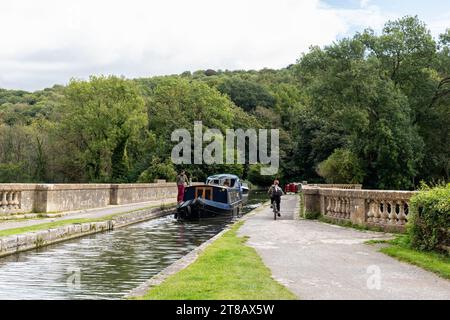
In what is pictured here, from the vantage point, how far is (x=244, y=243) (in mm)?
14578

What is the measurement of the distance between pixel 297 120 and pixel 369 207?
56.1 meters

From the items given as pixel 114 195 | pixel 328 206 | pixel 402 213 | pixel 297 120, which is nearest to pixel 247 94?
pixel 297 120

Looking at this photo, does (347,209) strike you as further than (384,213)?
Yes

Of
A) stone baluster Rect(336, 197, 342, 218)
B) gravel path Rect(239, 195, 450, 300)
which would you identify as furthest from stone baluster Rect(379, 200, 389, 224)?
stone baluster Rect(336, 197, 342, 218)

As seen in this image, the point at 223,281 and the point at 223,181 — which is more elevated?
the point at 223,181

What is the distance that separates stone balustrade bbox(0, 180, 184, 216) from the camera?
20.7 m

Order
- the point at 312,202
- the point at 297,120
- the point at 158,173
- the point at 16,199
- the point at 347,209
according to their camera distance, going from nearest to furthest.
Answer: the point at 347,209 < the point at 16,199 < the point at 312,202 < the point at 158,173 < the point at 297,120

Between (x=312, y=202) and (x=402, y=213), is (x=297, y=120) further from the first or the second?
(x=402, y=213)

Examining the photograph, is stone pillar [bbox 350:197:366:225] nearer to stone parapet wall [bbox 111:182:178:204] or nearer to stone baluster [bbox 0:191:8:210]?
stone baluster [bbox 0:191:8:210]

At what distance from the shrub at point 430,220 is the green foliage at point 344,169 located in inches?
1110

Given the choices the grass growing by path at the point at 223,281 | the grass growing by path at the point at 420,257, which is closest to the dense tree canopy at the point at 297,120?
the grass growing by path at the point at 420,257

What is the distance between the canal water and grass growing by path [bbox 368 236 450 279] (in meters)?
5.11

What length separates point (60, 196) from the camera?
24.2 meters

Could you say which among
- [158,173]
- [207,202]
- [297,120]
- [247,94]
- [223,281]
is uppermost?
[247,94]
